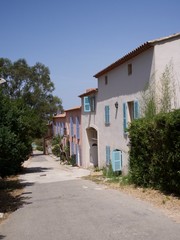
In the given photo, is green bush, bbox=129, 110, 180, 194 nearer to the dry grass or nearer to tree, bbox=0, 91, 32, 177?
the dry grass

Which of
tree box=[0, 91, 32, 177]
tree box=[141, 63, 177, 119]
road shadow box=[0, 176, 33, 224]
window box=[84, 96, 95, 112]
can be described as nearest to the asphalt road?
road shadow box=[0, 176, 33, 224]

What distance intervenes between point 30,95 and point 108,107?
3537cm

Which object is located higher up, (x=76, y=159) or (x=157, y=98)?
(x=157, y=98)

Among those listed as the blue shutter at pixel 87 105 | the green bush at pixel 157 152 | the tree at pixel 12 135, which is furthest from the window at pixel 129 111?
the blue shutter at pixel 87 105

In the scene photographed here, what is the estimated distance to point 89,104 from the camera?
2742 cm

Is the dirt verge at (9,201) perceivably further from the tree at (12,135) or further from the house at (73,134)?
the house at (73,134)

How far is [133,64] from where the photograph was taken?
58.1 feet

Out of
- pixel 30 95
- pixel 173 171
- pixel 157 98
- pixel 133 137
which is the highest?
pixel 30 95

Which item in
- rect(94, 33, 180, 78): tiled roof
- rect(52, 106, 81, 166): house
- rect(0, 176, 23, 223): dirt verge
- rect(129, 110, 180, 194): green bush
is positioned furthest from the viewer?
rect(52, 106, 81, 166): house

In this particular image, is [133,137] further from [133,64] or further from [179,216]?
[179,216]

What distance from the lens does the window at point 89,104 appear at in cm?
2688

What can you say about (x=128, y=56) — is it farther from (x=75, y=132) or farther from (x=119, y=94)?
(x=75, y=132)

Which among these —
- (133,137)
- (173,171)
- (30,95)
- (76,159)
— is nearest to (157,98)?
(133,137)

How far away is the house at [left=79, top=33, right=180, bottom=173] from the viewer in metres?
15.2
